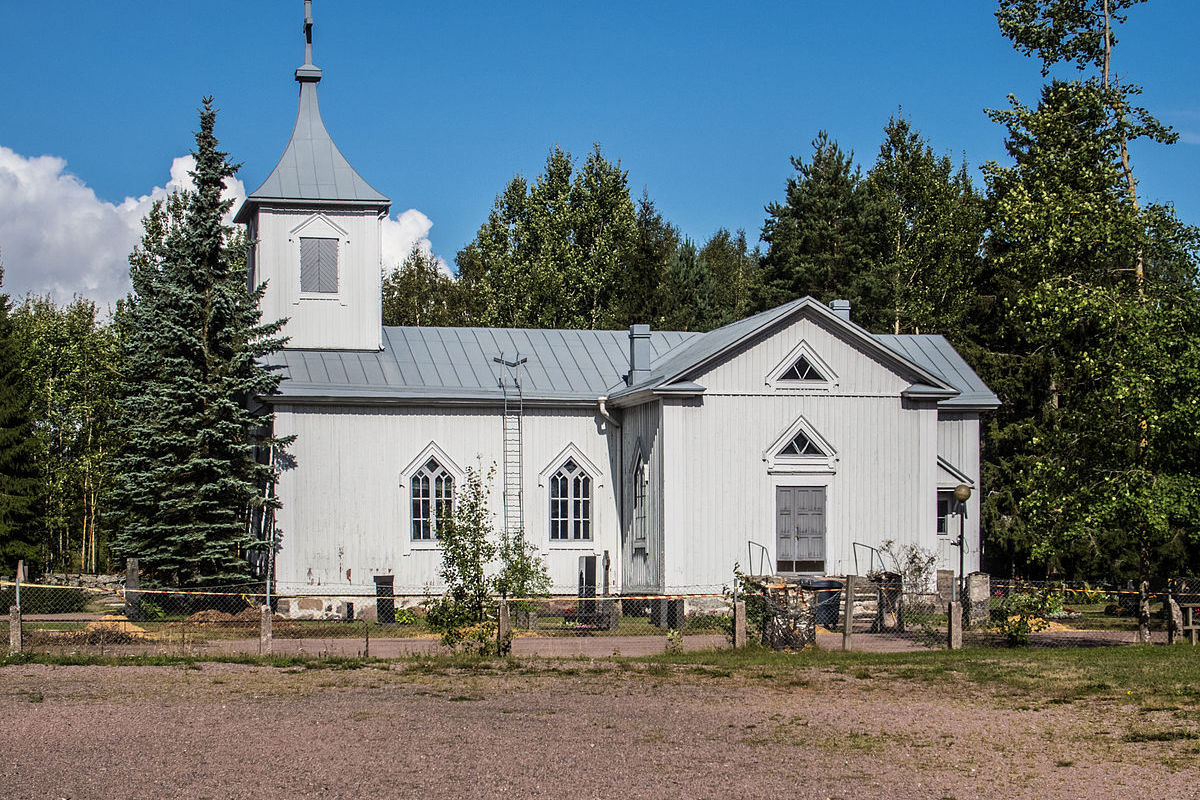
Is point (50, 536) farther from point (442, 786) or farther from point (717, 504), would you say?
point (442, 786)

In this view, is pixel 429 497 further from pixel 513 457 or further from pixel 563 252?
pixel 563 252

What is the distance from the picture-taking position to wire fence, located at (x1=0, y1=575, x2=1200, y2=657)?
1938 cm

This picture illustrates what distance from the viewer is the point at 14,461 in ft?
120

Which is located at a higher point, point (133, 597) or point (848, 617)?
point (848, 617)

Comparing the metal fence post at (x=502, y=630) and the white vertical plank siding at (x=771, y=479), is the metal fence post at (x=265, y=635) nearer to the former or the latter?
the metal fence post at (x=502, y=630)

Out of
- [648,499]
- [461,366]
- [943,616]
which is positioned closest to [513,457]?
[461,366]

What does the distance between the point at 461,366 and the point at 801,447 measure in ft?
26.4

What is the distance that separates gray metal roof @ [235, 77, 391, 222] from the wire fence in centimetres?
912

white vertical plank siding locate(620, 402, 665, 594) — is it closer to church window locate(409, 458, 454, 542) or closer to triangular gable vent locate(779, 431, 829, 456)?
triangular gable vent locate(779, 431, 829, 456)

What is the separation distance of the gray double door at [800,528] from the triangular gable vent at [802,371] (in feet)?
7.43

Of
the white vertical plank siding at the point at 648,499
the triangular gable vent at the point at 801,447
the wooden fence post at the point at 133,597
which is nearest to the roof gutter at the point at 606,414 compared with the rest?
the white vertical plank siding at the point at 648,499

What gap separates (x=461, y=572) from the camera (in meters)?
19.1

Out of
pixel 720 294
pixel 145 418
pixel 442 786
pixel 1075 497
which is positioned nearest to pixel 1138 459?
pixel 1075 497

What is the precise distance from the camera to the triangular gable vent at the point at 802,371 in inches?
1049
